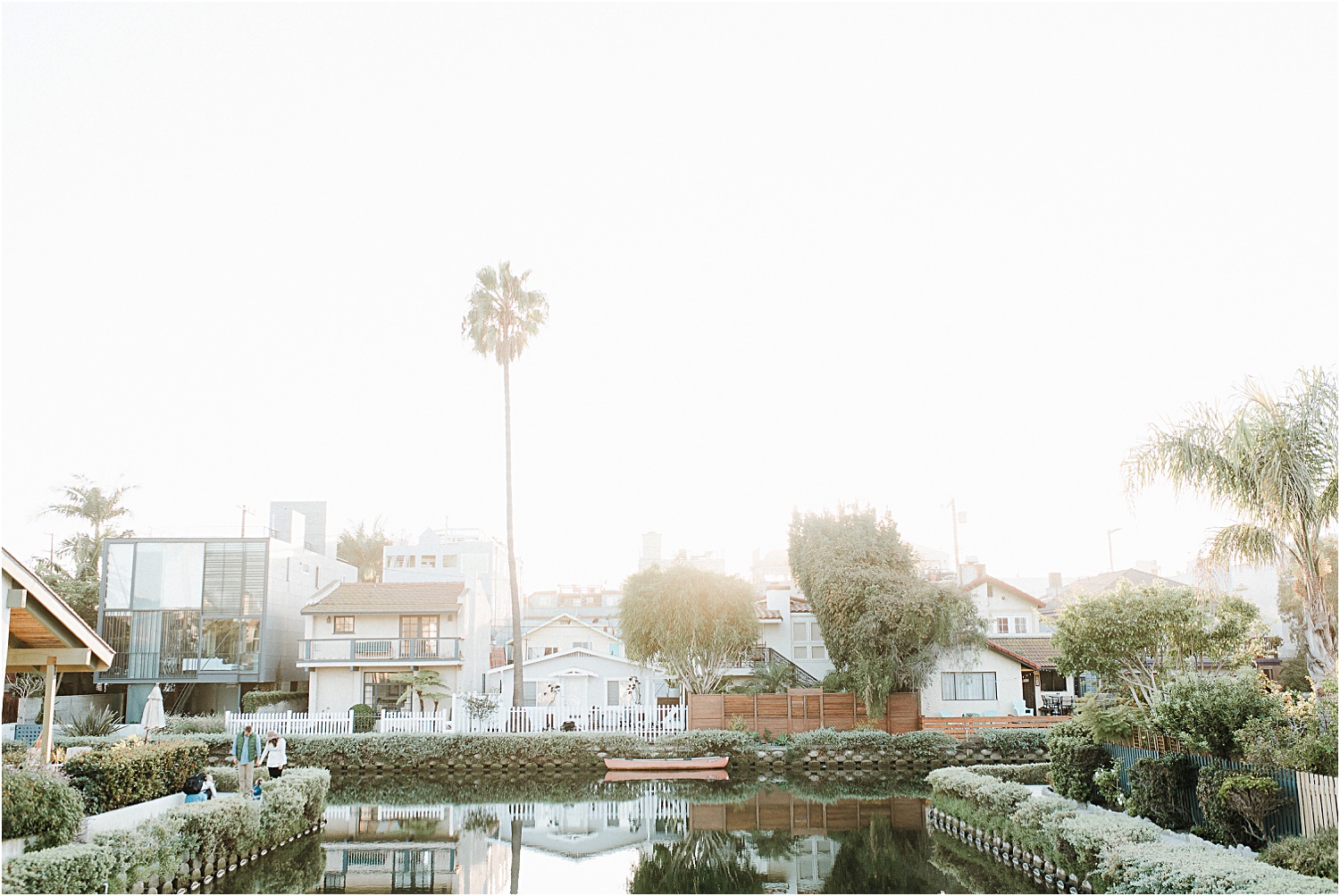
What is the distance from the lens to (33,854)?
10.0 m

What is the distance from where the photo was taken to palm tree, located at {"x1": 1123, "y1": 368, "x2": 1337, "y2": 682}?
1105cm

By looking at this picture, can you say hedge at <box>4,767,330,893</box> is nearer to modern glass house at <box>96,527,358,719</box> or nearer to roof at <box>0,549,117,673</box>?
roof at <box>0,549,117,673</box>

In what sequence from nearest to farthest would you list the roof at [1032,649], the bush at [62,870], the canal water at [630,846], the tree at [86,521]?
the bush at [62,870], the canal water at [630,846], the roof at [1032,649], the tree at [86,521]

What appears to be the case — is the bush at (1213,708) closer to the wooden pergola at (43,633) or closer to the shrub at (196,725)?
the wooden pergola at (43,633)

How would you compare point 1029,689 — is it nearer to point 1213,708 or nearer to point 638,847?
point 638,847

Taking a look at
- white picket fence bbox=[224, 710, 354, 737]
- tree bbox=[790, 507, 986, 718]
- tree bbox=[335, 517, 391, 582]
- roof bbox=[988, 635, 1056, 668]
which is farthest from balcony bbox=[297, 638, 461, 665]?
tree bbox=[335, 517, 391, 582]

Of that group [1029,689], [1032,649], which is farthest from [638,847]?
[1032,649]

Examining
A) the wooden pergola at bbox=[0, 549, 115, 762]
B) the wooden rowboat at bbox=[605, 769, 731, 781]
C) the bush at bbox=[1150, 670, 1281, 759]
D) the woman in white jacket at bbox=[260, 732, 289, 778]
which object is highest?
the wooden pergola at bbox=[0, 549, 115, 762]

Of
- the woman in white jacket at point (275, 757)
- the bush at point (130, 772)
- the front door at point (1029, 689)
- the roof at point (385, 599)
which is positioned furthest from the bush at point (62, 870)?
the front door at point (1029, 689)

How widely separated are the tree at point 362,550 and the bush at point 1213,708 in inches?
2025

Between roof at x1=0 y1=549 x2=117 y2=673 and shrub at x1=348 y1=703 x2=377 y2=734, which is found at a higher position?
roof at x1=0 y1=549 x2=117 y2=673

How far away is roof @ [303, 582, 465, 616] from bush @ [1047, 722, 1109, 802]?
953 inches

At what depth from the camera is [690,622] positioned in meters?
32.6

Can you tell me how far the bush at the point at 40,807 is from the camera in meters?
10.5
